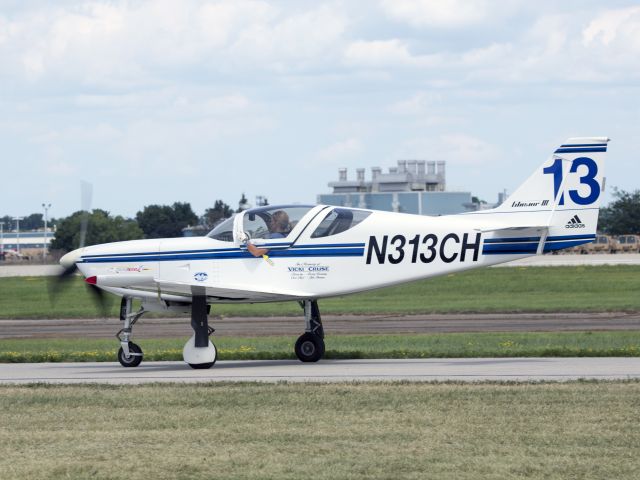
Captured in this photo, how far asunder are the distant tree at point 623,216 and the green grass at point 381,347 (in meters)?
108

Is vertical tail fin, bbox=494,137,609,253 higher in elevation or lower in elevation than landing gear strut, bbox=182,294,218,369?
higher

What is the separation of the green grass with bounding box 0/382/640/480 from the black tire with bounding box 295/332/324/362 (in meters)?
4.14

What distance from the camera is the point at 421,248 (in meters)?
18.0

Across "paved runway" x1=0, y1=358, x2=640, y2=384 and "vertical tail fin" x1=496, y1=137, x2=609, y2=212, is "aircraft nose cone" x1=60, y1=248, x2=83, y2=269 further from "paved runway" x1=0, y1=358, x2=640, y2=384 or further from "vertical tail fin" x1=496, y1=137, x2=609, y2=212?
"vertical tail fin" x1=496, y1=137, x2=609, y2=212

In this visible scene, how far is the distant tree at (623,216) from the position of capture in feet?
426

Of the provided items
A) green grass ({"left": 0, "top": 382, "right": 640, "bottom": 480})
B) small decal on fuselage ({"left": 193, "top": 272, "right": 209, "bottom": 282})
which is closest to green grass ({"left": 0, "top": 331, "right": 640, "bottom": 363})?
small decal on fuselage ({"left": 193, "top": 272, "right": 209, "bottom": 282})

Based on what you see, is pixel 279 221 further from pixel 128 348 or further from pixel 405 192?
pixel 405 192

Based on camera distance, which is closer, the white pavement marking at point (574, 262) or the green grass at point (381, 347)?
the green grass at point (381, 347)

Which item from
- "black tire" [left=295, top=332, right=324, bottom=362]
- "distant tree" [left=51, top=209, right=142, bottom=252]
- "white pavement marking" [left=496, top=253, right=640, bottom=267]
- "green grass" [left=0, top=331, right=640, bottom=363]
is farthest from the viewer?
"white pavement marking" [left=496, top=253, right=640, bottom=267]

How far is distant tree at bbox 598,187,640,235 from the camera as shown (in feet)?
426

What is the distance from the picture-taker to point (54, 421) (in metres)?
12.2

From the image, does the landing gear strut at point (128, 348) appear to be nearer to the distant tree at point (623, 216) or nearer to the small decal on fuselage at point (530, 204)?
the small decal on fuselage at point (530, 204)

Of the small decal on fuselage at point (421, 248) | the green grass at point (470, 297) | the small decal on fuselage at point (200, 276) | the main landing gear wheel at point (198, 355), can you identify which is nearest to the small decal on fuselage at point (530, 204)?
the small decal on fuselage at point (421, 248)

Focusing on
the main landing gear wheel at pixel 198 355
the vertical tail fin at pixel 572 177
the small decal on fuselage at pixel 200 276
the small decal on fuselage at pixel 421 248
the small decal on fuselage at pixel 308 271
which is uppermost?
the vertical tail fin at pixel 572 177
